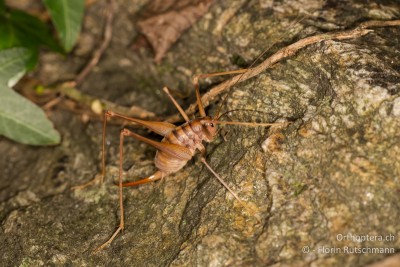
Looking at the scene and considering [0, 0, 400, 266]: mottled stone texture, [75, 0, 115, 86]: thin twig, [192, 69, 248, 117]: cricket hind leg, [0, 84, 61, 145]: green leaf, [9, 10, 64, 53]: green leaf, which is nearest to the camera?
[0, 0, 400, 266]: mottled stone texture

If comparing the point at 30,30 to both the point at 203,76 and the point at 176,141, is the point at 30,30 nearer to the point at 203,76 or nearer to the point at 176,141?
the point at 203,76

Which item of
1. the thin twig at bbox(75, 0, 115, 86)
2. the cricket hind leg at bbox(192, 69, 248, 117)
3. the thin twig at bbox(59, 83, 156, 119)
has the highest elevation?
the cricket hind leg at bbox(192, 69, 248, 117)

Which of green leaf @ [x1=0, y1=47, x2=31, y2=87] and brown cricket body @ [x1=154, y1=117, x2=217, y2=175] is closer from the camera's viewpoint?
brown cricket body @ [x1=154, y1=117, x2=217, y2=175]

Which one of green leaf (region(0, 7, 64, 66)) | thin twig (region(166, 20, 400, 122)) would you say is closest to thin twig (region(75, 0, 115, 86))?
green leaf (region(0, 7, 64, 66))

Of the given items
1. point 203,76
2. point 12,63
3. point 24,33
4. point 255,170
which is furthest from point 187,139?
point 24,33

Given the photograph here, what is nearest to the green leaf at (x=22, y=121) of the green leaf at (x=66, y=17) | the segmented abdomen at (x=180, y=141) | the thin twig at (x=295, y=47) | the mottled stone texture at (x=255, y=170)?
the mottled stone texture at (x=255, y=170)

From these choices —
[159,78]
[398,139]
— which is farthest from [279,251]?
[159,78]

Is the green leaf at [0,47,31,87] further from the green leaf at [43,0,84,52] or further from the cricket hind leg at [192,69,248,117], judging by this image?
the cricket hind leg at [192,69,248,117]
